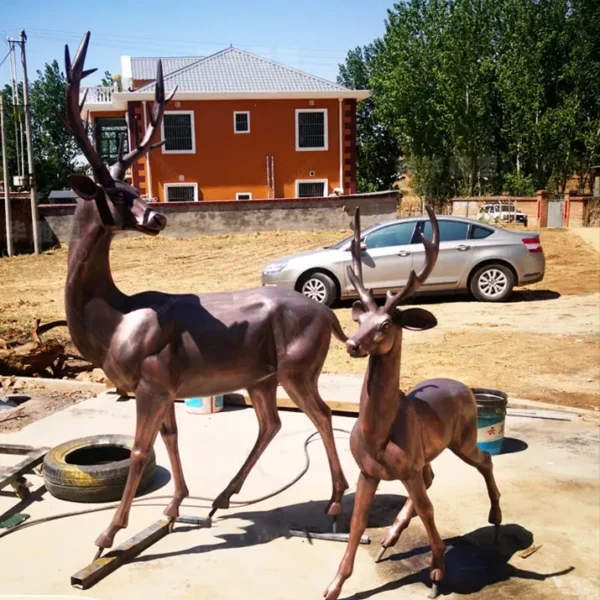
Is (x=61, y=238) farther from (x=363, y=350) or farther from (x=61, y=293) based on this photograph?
(x=363, y=350)

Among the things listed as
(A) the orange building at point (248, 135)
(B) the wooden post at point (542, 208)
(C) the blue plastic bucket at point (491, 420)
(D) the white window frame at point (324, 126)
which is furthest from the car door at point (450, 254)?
(D) the white window frame at point (324, 126)

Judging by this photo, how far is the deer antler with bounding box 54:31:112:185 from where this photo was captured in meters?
4.29

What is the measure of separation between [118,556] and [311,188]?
27.8 m

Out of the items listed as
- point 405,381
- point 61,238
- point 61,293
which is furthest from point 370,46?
point 405,381

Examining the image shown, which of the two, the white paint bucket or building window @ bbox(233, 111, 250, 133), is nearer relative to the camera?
the white paint bucket

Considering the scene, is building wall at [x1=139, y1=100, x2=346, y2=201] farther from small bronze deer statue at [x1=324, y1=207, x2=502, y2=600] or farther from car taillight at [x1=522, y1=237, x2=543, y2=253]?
small bronze deer statue at [x1=324, y1=207, x2=502, y2=600]

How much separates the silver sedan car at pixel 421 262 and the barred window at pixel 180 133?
17.8 m

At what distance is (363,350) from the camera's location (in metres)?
3.58

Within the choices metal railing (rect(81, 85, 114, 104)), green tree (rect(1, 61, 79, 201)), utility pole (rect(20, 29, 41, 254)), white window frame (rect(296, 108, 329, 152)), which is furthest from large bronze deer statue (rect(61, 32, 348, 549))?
green tree (rect(1, 61, 79, 201))

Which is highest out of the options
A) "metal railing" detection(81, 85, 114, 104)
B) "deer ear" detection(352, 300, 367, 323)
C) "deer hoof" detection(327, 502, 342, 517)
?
"metal railing" detection(81, 85, 114, 104)

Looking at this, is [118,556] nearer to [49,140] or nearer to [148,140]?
[148,140]

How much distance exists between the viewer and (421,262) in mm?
13117

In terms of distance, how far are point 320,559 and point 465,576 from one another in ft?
2.97

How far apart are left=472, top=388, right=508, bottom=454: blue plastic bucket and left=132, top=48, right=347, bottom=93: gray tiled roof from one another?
25.6 metres
